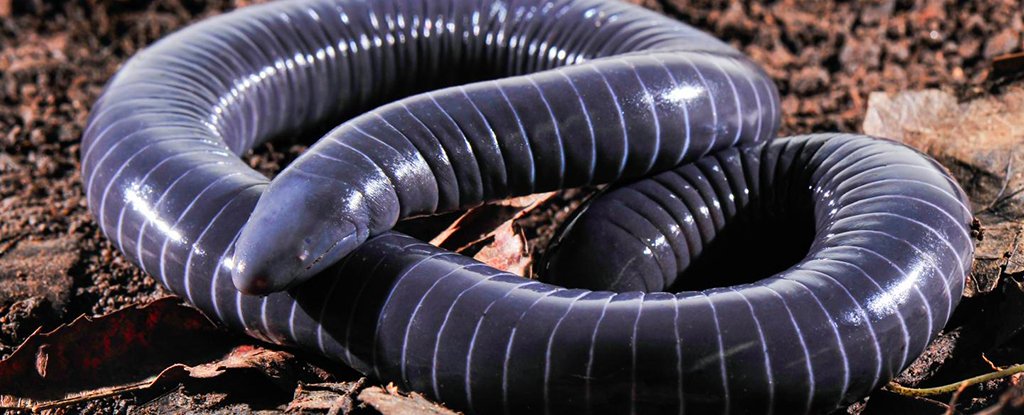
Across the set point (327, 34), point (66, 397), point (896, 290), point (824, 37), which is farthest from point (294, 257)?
point (824, 37)

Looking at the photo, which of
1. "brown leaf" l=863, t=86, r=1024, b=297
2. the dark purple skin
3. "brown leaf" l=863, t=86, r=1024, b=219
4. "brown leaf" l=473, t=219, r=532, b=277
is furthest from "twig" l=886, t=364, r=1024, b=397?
"brown leaf" l=473, t=219, r=532, b=277

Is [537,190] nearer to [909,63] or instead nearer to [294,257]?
[294,257]

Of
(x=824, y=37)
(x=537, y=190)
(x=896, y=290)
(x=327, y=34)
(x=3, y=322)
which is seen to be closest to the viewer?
(x=896, y=290)

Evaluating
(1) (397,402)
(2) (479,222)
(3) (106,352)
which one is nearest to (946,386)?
(1) (397,402)

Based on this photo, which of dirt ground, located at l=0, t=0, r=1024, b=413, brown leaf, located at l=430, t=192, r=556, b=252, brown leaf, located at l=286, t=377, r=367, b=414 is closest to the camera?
brown leaf, located at l=286, t=377, r=367, b=414

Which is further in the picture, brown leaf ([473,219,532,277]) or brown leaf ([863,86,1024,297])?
brown leaf ([473,219,532,277])

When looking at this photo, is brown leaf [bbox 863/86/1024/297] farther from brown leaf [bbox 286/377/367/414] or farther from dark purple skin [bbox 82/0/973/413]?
brown leaf [bbox 286/377/367/414]
